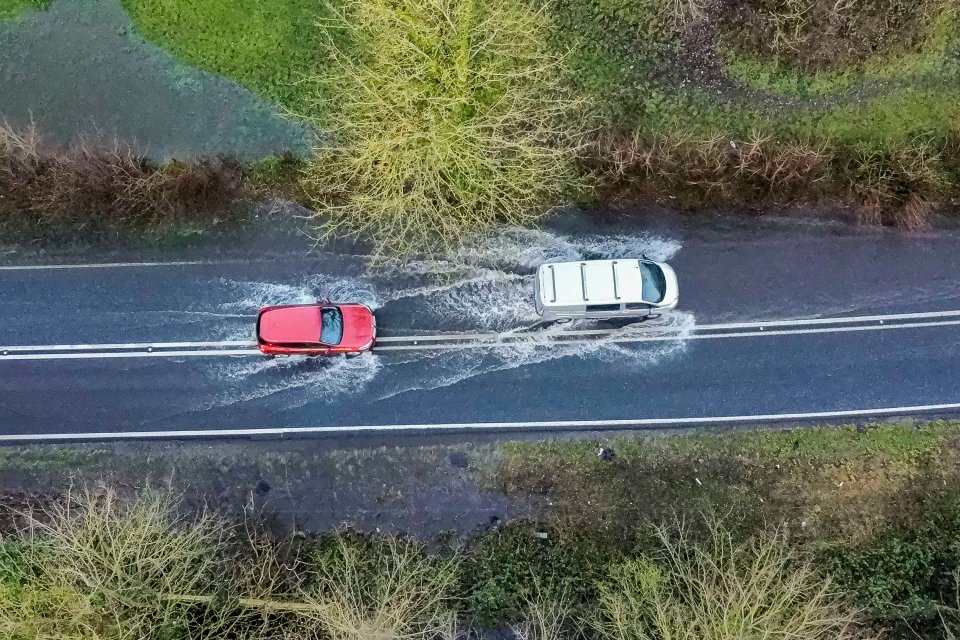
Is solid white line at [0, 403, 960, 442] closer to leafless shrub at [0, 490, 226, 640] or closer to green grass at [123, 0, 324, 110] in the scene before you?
leafless shrub at [0, 490, 226, 640]

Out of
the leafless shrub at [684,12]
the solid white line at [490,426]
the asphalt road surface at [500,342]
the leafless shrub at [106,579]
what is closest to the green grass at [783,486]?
the solid white line at [490,426]

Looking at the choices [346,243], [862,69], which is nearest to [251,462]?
[346,243]

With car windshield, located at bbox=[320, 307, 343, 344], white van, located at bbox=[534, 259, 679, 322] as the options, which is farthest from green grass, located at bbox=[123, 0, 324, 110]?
white van, located at bbox=[534, 259, 679, 322]

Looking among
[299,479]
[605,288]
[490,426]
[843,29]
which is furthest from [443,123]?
[843,29]

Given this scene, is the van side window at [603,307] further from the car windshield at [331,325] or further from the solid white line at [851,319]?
the car windshield at [331,325]

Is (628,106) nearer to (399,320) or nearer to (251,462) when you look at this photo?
(399,320)

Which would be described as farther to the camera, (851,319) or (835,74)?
(835,74)

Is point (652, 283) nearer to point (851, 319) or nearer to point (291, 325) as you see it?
point (851, 319)
